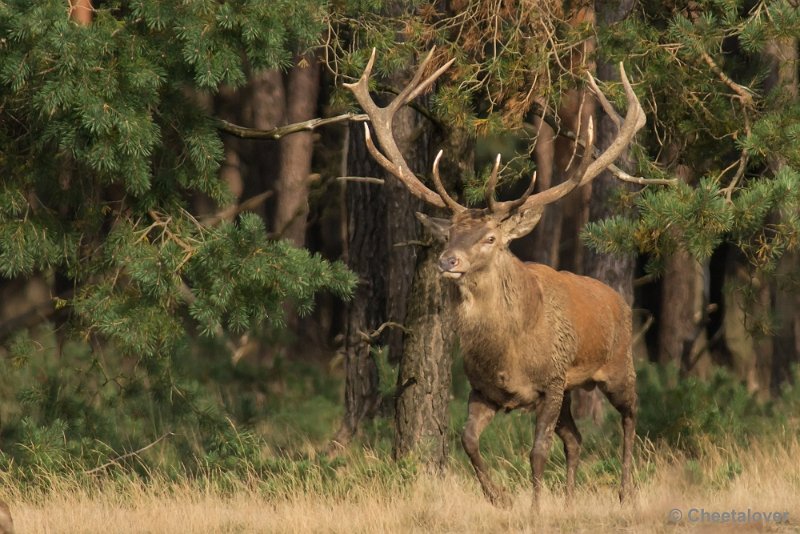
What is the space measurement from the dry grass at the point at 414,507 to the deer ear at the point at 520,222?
179 centimetres

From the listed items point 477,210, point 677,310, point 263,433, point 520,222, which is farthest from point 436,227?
point 677,310

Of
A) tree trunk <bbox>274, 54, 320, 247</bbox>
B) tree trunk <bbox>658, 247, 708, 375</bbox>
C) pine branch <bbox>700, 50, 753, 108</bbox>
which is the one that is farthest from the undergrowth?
tree trunk <bbox>658, 247, 708, 375</bbox>

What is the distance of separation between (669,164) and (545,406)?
3227mm

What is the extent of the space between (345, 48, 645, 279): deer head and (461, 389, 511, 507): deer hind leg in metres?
0.98

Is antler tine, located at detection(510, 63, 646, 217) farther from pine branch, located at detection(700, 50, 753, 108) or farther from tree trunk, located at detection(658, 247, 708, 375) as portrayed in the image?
tree trunk, located at detection(658, 247, 708, 375)

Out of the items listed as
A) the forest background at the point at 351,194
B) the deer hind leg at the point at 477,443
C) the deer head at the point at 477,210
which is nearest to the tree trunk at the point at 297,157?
the forest background at the point at 351,194

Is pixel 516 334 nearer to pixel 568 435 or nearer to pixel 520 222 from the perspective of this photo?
pixel 520 222

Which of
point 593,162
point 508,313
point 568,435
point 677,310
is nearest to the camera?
point 508,313

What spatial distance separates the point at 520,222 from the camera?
1040 cm

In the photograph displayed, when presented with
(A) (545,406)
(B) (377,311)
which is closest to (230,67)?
(A) (545,406)

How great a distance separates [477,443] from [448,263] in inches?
50.7

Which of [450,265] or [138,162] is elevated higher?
[138,162]

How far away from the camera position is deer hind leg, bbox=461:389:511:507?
10.2 m

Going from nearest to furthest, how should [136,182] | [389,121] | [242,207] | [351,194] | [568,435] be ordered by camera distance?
[136,182] < [389,121] < [568,435] < [351,194] < [242,207]
